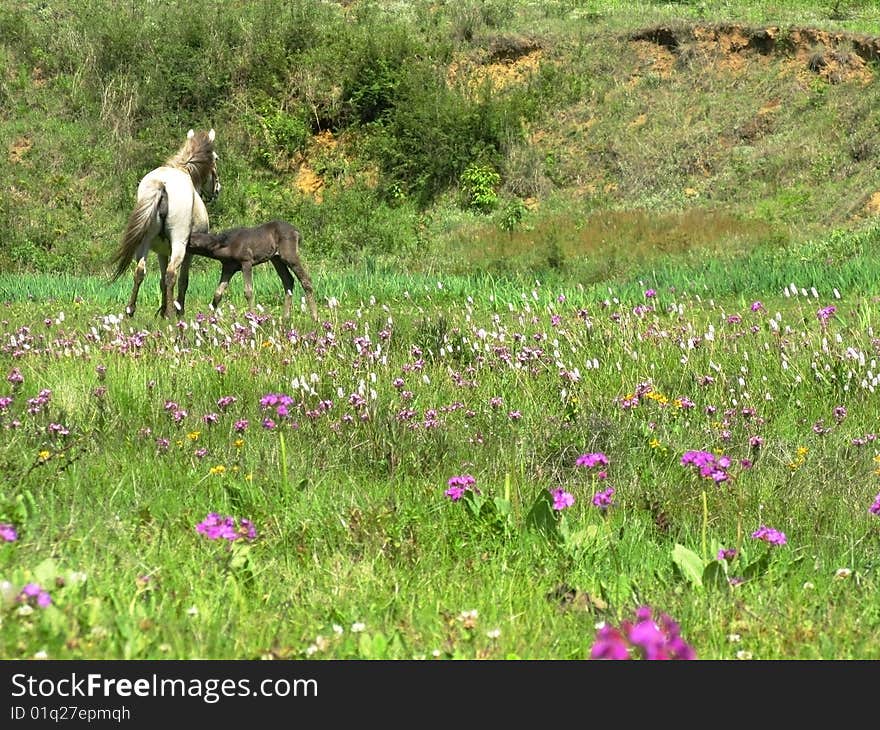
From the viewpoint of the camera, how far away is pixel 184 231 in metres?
11.8

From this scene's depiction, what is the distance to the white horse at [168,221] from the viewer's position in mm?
11266

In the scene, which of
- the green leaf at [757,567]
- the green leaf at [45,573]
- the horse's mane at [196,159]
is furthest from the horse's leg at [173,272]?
the green leaf at [757,567]

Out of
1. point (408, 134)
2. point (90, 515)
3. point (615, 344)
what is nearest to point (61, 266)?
point (408, 134)

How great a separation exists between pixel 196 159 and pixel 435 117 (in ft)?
54.8

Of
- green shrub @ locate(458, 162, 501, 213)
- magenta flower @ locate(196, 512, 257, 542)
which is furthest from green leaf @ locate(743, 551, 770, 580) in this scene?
green shrub @ locate(458, 162, 501, 213)

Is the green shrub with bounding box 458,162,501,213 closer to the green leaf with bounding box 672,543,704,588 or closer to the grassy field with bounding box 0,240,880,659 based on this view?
the grassy field with bounding box 0,240,880,659

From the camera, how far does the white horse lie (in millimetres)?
11266

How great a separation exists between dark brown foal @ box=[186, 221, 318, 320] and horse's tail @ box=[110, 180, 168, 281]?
84 cm

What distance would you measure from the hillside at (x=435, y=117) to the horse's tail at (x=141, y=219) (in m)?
10.8

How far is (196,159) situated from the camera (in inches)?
498

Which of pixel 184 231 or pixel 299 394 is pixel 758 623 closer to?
pixel 299 394

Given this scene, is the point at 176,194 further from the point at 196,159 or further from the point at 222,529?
the point at 222,529

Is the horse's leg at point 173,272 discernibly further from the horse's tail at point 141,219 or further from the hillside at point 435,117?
the hillside at point 435,117

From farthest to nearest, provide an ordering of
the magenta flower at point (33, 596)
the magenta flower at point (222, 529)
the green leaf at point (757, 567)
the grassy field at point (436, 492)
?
1. the green leaf at point (757, 567)
2. the magenta flower at point (222, 529)
3. the grassy field at point (436, 492)
4. the magenta flower at point (33, 596)
